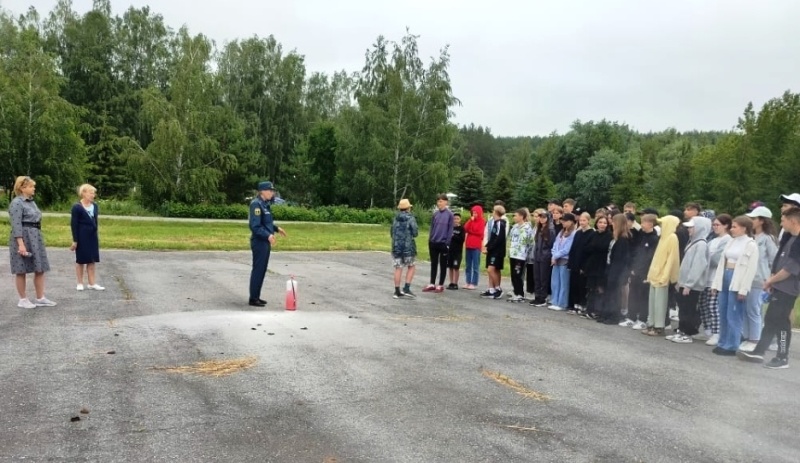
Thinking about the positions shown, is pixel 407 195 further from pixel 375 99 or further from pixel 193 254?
pixel 193 254

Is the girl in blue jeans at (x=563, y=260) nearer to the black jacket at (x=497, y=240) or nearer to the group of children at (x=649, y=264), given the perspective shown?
the group of children at (x=649, y=264)

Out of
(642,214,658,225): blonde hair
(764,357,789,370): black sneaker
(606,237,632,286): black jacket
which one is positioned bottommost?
(764,357,789,370): black sneaker

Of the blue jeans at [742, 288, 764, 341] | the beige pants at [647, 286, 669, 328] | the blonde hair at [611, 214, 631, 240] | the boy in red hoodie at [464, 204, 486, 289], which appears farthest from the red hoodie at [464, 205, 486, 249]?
the blue jeans at [742, 288, 764, 341]

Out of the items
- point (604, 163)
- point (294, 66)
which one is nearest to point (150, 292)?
point (294, 66)

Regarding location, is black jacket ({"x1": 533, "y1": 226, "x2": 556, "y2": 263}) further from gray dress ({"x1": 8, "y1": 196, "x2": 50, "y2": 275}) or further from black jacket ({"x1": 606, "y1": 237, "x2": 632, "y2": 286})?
gray dress ({"x1": 8, "y1": 196, "x2": 50, "y2": 275})

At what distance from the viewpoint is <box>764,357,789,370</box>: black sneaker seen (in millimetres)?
6883

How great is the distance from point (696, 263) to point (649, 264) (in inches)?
39.4

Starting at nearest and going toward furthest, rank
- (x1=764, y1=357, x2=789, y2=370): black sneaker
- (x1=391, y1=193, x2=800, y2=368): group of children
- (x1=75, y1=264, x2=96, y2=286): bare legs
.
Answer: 1. (x1=764, y1=357, x2=789, y2=370): black sneaker
2. (x1=391, y1=193, x2=800, y2=368): group of children
3. (x1=75, y1=264, x2=96, y2=286): bare legs

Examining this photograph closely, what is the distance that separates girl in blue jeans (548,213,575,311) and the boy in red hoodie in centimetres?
212

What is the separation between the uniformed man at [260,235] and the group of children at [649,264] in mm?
2459

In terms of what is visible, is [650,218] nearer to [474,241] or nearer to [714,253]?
[714,253]

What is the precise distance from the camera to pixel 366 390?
545 cm

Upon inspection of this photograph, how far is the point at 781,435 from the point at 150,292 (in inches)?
356

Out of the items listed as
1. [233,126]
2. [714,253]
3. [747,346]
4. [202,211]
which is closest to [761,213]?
[714,253]
